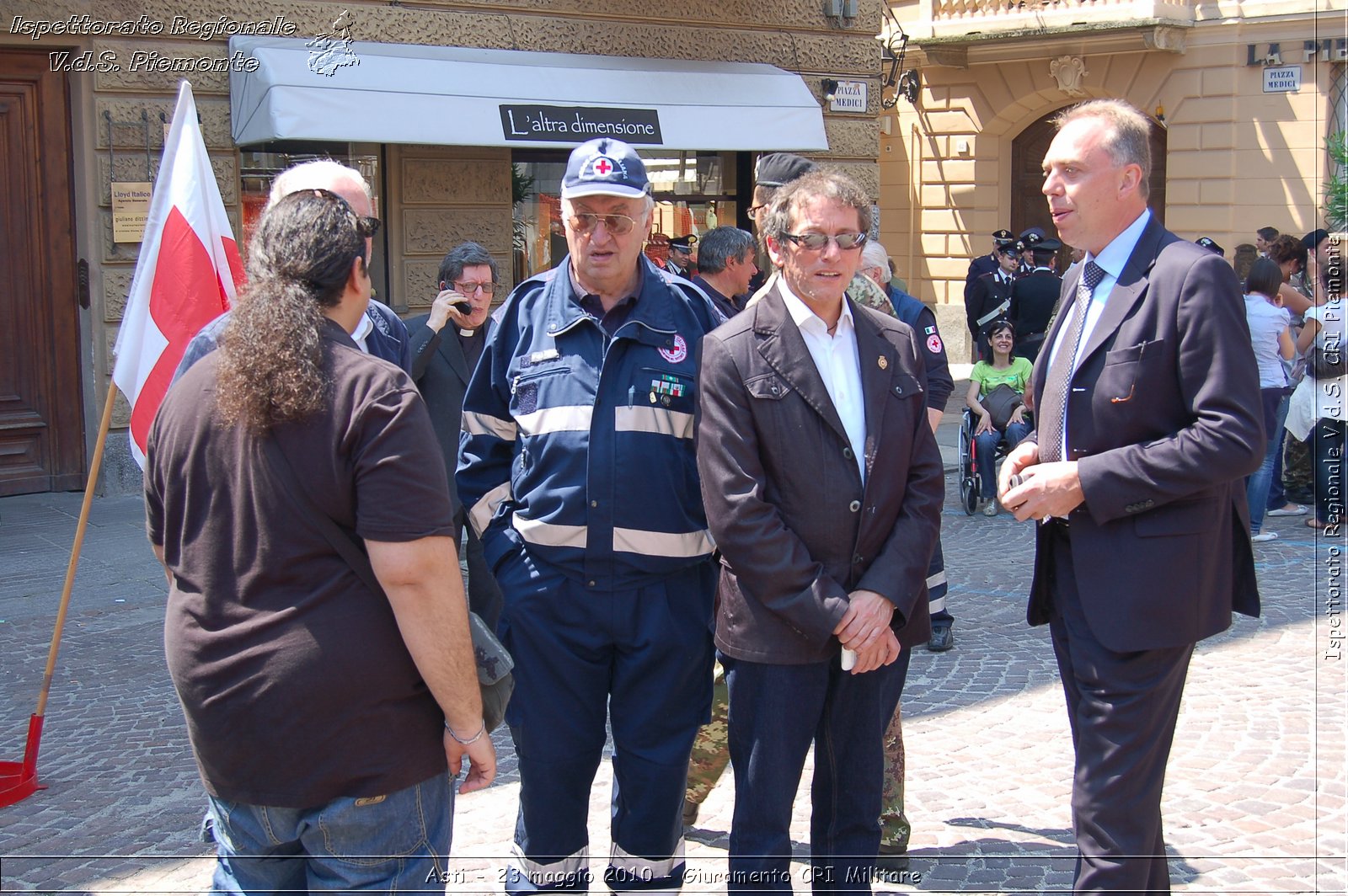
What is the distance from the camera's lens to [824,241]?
3314 millimetres

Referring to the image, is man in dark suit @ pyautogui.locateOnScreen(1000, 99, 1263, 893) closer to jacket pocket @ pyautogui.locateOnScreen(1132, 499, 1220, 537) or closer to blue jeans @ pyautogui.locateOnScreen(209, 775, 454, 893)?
jacket pocket @ pyautogui.locateOnScreen(1132, 499, 1220, 537)

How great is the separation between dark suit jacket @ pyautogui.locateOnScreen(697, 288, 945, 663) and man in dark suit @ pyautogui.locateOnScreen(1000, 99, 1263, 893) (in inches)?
13.5

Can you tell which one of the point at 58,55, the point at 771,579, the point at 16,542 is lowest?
the point at 16,542

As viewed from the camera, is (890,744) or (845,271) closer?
(845,271)

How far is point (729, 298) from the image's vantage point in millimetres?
6605

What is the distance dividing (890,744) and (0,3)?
8316 mm

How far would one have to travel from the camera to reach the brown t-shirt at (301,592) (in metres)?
2.43

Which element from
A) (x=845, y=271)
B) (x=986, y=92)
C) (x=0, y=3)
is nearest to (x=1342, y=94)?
(x=986, y=92)

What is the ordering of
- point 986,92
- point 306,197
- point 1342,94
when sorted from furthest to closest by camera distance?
1. point 986,92
2. point 1342,94
3. point 306,197

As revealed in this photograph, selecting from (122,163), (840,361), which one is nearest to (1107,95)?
(122,163)

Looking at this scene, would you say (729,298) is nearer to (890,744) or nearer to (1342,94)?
(890,744)

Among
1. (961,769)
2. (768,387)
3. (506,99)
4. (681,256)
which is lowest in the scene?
(961,769)

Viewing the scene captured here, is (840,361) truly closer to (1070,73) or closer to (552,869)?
(552,869)

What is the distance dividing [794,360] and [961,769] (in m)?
2.26
